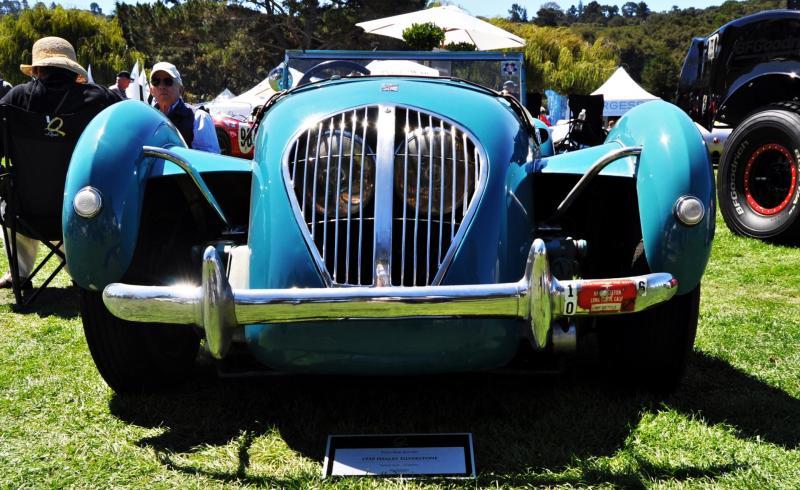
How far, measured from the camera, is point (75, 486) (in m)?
2.17

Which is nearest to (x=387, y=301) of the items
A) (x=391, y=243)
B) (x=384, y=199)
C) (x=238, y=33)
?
(x=391, y=243)

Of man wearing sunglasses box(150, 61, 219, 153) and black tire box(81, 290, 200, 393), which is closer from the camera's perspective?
black tire box(81, 290, 200, 393)

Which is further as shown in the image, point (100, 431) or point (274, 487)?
point (100, 431)

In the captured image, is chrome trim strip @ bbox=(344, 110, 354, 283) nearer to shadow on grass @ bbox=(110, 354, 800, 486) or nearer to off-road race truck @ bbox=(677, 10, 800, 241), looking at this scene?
shadow on grass @ bbox=(110, 354, 800, 486)

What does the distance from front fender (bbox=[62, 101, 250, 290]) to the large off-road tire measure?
1.81 meters

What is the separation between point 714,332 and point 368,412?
1984mm

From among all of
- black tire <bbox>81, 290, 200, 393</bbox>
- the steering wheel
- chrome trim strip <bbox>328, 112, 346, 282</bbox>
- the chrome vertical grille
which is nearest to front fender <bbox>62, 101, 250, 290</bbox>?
black tire <bbox>81, 290, 200, 393</bbox>

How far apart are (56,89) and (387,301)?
334 cm

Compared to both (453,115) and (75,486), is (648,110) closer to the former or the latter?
(453,115)

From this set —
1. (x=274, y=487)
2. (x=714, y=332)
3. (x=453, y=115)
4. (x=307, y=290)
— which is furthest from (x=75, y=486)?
(x=714, y=332)

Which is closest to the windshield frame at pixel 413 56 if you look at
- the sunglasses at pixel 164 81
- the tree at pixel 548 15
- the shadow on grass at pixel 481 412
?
the sunglasses at pixel 164 81

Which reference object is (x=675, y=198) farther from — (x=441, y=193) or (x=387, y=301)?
(x=387, y=301)

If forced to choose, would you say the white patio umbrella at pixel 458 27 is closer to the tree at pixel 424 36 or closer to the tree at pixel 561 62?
the tree at pixel 424 36

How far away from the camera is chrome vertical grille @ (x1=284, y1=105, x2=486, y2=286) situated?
2.29 meters
